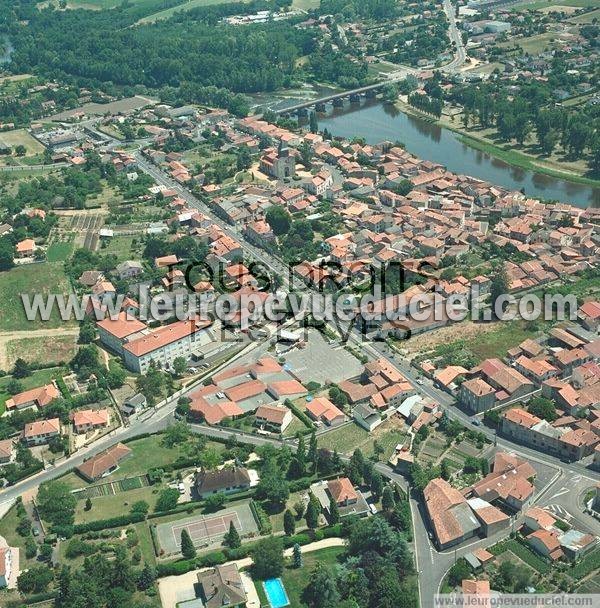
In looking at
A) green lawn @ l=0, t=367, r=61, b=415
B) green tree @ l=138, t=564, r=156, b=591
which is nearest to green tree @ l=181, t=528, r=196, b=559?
green tree @ l=138, t=564, r=156, b=591

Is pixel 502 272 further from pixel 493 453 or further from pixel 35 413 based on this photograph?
pixel 35 413

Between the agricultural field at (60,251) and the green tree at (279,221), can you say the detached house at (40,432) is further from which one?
the green tree at (279,221)

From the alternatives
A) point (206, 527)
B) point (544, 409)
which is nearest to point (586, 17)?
point (544, 409)

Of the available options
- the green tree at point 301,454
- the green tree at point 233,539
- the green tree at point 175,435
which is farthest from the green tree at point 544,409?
the green tree at point 175,435

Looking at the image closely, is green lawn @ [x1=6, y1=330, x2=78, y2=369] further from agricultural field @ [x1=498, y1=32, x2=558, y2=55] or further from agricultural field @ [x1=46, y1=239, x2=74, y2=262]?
agricultural field @ [x1=498, y1=32, x2=558, y2=55]

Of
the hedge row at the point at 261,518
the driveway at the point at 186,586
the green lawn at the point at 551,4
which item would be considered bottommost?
the driveway at the point at 186,586
